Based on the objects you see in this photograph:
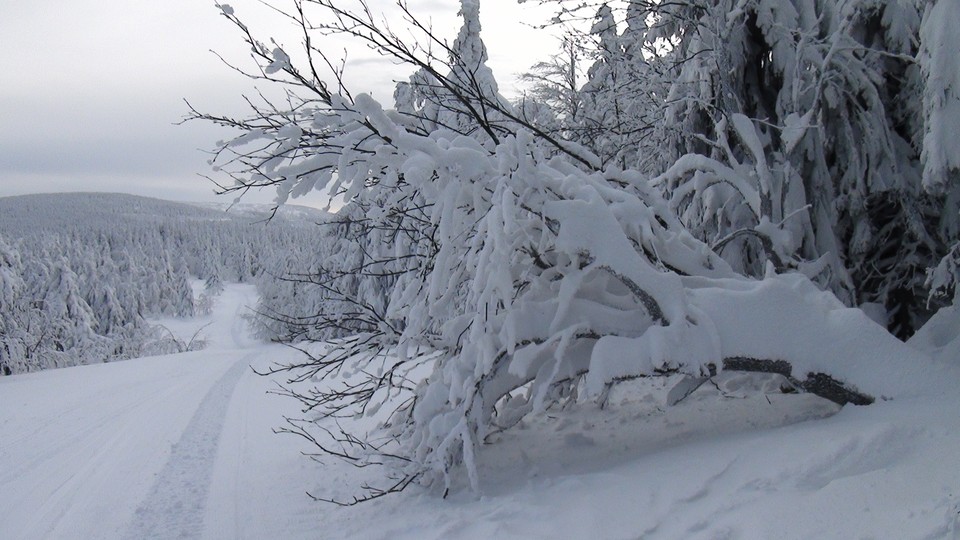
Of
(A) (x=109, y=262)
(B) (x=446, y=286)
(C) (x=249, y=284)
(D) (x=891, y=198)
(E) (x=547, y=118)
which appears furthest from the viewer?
(C) (x=249, y=284)

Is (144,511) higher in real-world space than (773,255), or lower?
lower

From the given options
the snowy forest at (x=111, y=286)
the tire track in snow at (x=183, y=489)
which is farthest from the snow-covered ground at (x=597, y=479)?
the snowy forest at (x=111, y=286)

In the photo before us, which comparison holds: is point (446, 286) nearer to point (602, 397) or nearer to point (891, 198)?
point (602, 397)

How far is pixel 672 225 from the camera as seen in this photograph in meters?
5.51

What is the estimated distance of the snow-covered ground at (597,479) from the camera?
3633mm

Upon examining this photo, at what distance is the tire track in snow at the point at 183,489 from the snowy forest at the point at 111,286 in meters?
2.76

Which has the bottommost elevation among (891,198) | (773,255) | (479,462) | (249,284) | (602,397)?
(249,284)

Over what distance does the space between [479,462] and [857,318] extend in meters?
3.33

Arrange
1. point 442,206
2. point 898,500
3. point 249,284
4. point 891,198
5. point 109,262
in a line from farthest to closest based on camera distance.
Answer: point 249,284 → point 109,262 → point 891,198 → point 442,206 → point 898,500

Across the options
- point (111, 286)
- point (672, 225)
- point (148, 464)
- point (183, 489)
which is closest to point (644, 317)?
point (672, 225)

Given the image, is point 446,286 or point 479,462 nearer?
point 446,286

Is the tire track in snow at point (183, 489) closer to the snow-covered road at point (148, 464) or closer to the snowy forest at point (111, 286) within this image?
the snow-covered road at point (148, 464)

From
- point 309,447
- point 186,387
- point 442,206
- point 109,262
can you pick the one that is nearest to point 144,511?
point 309,447

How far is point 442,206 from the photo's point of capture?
4676 millimetres
